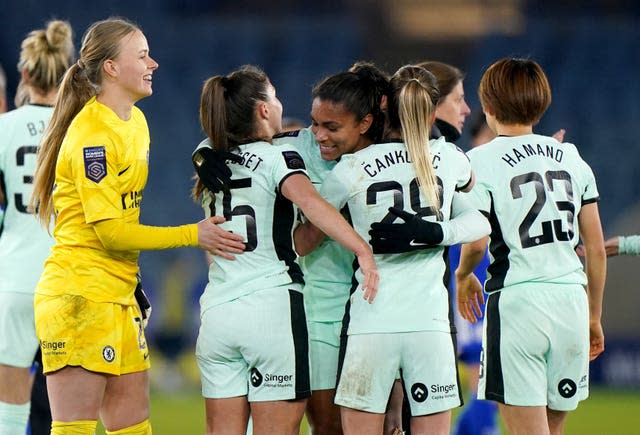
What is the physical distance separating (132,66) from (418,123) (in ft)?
3.75

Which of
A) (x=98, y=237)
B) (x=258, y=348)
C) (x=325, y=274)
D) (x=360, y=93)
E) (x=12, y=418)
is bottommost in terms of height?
(x=12, y=418)

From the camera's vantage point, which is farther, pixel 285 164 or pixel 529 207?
pixel 529 207

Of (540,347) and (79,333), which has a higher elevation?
(79,333)

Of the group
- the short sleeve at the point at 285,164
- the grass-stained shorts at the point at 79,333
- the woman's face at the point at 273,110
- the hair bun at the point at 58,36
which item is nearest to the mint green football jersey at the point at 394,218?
the short sleeve at the point at 285,164

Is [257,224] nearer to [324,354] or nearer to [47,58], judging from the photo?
[324,354]

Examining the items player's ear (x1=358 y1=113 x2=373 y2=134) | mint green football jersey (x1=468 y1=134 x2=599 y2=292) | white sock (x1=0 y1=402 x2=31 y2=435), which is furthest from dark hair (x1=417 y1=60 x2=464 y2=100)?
white sock (x1=0 y1=402 x2=31 y2=435)

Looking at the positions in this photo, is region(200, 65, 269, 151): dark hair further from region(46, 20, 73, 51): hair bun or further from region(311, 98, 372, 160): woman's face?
region(46, 20, 73, 51): hair bun

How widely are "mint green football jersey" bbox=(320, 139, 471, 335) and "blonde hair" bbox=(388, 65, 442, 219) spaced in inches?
1.5

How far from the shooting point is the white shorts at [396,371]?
368 centimetres

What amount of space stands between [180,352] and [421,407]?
7.77m

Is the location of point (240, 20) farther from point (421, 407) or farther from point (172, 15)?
point (421, 407)

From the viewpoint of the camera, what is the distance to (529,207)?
402cm

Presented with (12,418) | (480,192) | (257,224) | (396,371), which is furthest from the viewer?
(12,418)

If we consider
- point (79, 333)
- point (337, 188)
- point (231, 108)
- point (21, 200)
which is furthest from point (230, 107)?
point (21, 200)
